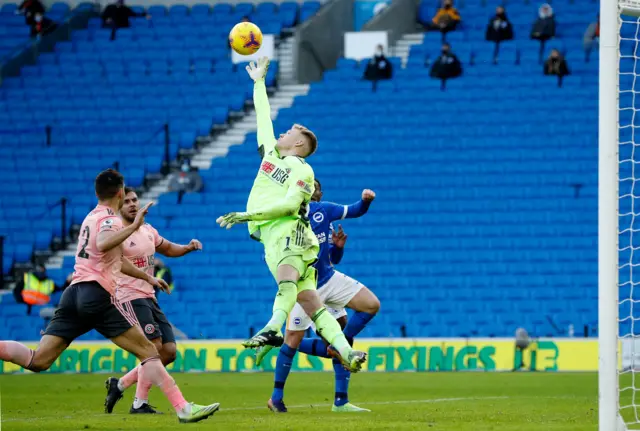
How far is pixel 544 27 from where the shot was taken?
28.9 metres

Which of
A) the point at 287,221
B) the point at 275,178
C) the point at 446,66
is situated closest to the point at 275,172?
the point at 275,178

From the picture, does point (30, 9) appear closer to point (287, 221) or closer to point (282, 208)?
point (287, 221)

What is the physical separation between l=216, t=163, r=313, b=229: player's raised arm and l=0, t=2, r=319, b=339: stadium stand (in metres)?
17.0

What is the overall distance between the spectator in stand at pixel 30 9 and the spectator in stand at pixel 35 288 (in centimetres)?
1200

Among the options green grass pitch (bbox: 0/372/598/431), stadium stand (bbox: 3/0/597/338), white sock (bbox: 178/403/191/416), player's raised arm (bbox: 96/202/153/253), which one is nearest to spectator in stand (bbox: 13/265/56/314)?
stadium stand (bbox: 3/0/597/338)

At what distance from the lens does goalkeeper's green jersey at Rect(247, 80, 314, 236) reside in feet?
32.4

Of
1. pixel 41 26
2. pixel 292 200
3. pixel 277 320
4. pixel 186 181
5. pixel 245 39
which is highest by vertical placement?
pixel 41 26

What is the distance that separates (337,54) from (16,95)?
30.1ft

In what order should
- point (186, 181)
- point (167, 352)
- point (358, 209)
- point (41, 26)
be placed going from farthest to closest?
1. point (41, 26)
2. point (186, 181)
3. point (167, 352)
4. point (358, 209)

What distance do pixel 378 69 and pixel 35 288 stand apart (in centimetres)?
1064

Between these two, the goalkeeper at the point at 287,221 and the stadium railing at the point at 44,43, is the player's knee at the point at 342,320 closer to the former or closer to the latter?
the goalkeeper at the point at 287,221

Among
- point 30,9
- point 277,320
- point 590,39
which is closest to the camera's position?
point 277,320

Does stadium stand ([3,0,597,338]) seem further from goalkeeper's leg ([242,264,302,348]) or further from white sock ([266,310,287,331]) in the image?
white sock ([266,310,287,331])

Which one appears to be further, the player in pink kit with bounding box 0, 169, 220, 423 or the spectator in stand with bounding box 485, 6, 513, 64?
the spectator in stand with bounding box 485, 6, 513, 64
